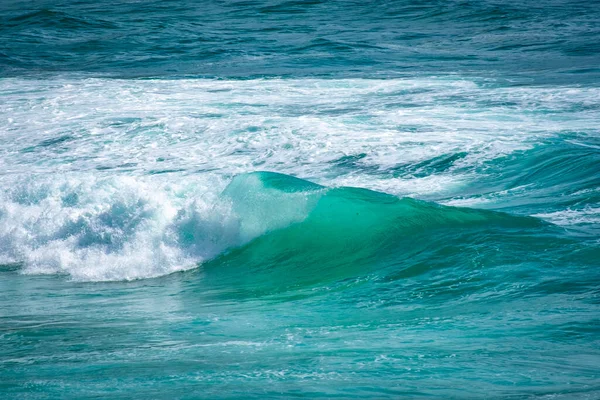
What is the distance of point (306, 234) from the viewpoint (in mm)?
6414

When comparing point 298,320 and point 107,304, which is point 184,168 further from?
point 298,320

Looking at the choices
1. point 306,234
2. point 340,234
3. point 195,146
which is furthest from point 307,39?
point 340,234

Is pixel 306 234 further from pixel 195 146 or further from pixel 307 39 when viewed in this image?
pixel 307 39

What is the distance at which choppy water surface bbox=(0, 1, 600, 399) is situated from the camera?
11.2 ft

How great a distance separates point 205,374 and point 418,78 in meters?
12.0

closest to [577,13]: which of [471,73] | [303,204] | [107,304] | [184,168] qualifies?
[471,73]

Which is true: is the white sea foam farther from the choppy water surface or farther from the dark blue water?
the dark blue water

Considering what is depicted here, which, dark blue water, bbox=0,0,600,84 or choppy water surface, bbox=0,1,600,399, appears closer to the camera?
choppy water surface, bbox=0,1,600,399

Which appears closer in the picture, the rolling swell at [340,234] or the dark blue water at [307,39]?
the rolling swell at [340,234]

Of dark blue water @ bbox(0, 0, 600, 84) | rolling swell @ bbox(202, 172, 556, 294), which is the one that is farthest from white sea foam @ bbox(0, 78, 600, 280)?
dark blue water @ bbox(0, 0, 600, 84)

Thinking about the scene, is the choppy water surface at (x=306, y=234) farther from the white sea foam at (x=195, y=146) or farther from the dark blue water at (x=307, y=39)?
the dark blue water at (x=307, y=39)

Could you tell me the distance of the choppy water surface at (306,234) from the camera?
11.2 ft

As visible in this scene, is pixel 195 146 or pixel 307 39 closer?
pixel 195 146

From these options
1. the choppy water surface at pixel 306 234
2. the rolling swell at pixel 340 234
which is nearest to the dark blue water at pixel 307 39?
the choppy water surface at pixel 306 234
